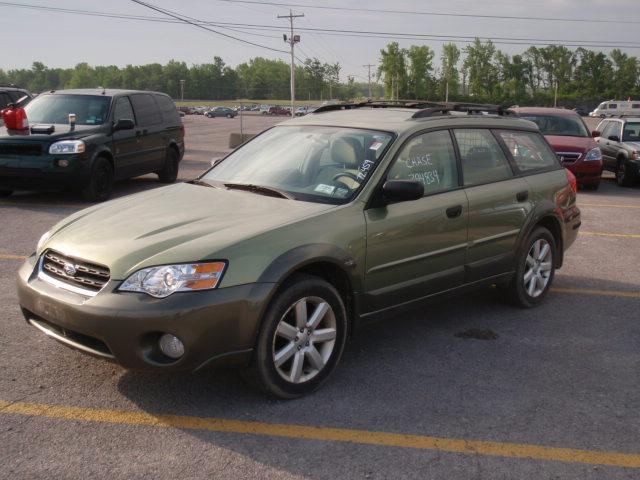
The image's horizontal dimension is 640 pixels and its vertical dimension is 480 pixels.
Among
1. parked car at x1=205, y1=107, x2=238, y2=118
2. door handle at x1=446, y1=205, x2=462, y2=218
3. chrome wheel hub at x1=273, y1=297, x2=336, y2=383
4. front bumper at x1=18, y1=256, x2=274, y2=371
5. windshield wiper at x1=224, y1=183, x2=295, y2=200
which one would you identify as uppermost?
windshield wiper at x1=224, y1=183, x2=295, y2=200

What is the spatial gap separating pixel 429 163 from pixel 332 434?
2170mm

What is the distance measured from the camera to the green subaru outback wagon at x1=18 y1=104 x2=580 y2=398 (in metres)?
3.58

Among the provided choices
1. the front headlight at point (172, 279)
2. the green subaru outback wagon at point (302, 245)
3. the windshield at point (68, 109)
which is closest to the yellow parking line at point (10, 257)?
the green subaru outback wagon at point (302, 245)

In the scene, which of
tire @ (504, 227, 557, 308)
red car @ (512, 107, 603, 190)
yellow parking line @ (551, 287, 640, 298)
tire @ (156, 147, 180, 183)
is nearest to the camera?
tire @ (504, 227, 557, 308)

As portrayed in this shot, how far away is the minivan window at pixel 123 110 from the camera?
11844mm

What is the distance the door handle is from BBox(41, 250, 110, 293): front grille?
2395mm

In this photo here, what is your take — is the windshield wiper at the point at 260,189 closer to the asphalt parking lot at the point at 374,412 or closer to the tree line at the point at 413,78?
the asphalt parking lot at the point at 374,412

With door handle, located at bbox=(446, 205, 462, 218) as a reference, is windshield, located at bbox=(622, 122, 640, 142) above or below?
below

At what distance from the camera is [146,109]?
12883 millimetres

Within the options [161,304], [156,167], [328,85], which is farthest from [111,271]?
[328,85]

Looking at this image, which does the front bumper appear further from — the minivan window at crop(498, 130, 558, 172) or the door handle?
the minivan window at crop(498, 130, 558, 172)

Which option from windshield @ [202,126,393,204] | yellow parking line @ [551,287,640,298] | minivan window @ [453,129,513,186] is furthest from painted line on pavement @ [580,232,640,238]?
windshield @ [202,126,393,204]

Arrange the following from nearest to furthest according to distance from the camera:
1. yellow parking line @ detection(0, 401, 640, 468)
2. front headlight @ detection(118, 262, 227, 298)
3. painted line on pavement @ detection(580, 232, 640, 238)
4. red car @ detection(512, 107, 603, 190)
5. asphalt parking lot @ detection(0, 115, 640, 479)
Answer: asphalt parking lot @ detection(0, 115, 640, 479), yellow parking line @ detection(0, 401, 640, 468), front headlight @ detection(118, 262, 227, 298), painted line on pavement @ detection(580, 232, 640, 238), red car @ detection(512, 107, 603, 190)

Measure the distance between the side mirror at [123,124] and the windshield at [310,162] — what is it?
6699 mm
